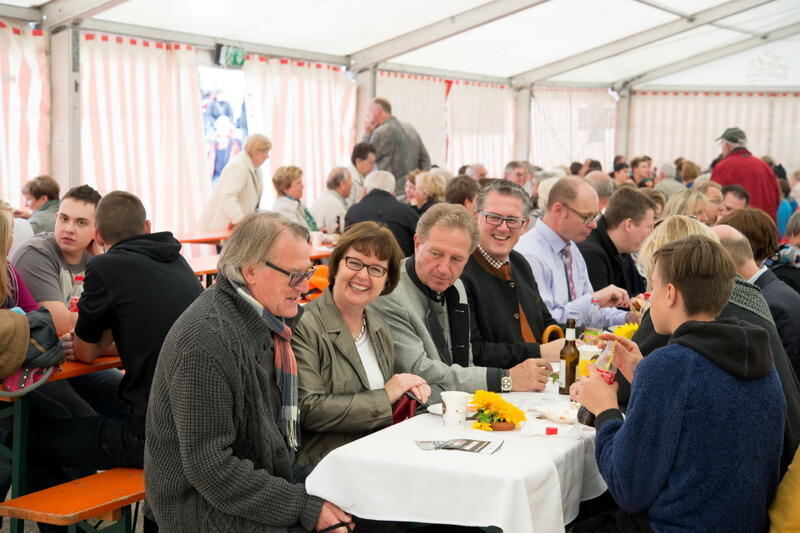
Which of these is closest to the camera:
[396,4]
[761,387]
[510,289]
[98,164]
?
[761,387]

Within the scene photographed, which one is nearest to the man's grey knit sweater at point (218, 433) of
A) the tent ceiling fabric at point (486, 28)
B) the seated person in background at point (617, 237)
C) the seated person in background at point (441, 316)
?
the seated person in background at point (441, 316)

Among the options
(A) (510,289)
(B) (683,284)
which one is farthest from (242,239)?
(A) (510,289)

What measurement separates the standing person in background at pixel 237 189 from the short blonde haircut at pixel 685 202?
4.05 meters

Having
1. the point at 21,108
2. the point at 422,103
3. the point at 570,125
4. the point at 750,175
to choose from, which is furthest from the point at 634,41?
the point at 21,108

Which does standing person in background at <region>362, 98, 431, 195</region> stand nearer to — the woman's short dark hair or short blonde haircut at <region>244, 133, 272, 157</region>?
short blonde haircut at <region>244, 133, 272, 157</region>

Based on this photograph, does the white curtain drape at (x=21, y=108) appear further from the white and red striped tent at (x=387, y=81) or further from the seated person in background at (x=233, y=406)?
the seated person in background at (x=233, y=406)

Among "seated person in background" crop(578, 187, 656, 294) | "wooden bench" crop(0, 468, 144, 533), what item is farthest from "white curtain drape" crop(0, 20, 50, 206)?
"wooden bench" crop(0, 468, 144, 533)

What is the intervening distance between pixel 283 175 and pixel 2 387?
5.40 metres

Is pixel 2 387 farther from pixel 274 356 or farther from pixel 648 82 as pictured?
pixel 648 82

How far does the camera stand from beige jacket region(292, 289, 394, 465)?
2.62 m

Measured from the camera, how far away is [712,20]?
489 inches

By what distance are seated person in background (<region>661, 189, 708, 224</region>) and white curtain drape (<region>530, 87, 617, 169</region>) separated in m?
9.34

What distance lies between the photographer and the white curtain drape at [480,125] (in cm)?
1316

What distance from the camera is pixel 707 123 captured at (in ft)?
54.4
